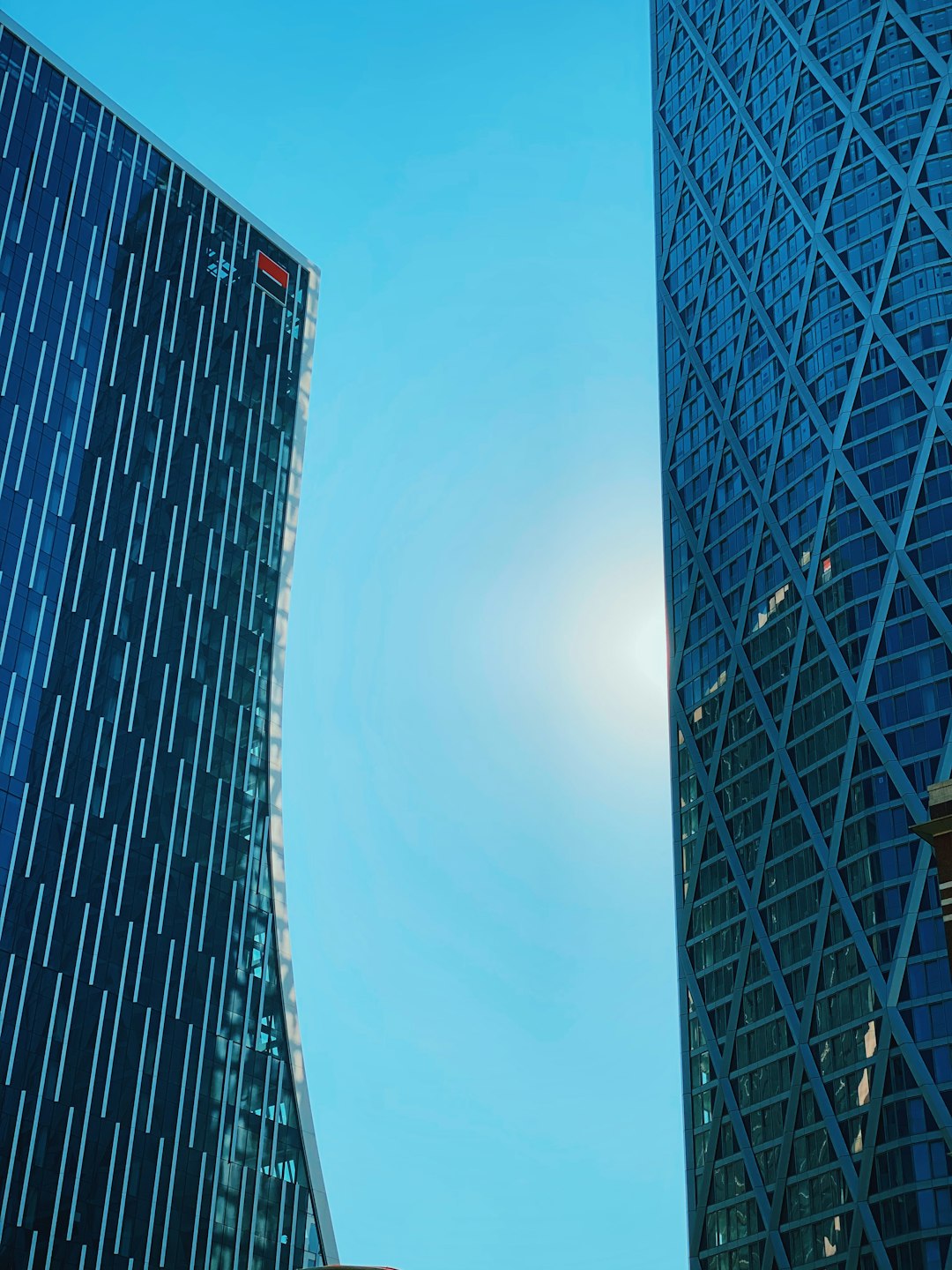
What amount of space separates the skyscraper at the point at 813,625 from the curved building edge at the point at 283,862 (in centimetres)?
3525

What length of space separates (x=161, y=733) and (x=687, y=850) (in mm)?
53787

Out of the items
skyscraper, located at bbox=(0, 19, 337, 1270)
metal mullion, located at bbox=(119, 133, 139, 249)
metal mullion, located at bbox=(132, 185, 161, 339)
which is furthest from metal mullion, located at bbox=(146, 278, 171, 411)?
metal mullion, located at bbox=(119, 133, 139, 249)

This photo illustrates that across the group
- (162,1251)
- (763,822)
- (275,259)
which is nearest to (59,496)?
(275,259)

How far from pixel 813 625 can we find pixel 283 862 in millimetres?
48670

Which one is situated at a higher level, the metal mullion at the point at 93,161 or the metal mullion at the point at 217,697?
the metal mullion at the point at 93,161

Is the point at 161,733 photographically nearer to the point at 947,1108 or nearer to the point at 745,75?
the point at 947,1108

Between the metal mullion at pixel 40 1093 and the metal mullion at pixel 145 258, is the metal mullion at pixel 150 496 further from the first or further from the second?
the metal mullion at pixel 40 1093

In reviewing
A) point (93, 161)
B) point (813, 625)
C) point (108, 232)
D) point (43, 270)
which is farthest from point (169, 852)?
point (813, 625)

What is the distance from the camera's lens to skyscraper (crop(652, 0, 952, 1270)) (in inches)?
5012

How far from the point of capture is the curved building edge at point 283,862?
122m

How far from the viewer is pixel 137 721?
4788 inches

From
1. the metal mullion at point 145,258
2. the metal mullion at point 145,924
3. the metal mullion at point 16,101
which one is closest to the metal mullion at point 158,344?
the metal mullion at point 145,258

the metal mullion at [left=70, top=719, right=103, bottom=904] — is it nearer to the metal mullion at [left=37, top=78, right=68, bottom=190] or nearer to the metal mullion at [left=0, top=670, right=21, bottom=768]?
the metal mullion at [left=0, top=670, right=21, bottom=768]

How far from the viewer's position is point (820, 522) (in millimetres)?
148500
